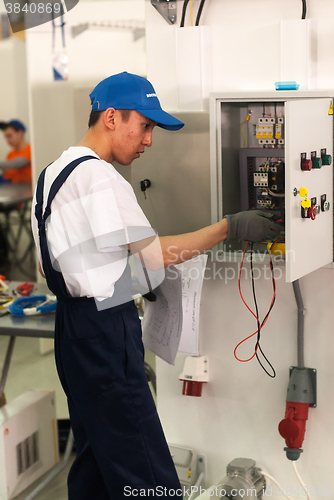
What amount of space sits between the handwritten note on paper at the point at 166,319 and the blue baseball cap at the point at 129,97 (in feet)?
1.68

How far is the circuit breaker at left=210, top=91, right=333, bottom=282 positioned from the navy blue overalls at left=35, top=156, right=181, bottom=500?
0.50m

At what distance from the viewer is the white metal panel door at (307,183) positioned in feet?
4.65

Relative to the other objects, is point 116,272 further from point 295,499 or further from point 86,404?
point 295,499

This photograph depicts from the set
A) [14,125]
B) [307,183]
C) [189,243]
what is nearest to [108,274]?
[189,243]

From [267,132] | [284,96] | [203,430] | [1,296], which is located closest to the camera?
[284,96]

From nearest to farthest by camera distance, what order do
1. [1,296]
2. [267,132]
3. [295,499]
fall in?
[267,132] < [295,499] < [1,296]

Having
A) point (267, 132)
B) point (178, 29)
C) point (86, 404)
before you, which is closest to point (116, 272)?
point (86, 404)

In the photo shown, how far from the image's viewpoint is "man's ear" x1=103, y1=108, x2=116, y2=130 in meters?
1.53

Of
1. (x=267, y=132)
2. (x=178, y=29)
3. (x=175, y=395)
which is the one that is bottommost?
(x=175, y=395)

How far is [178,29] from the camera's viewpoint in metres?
1.85

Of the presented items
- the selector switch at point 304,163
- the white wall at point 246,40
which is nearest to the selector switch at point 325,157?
the selector switch at point 304,163

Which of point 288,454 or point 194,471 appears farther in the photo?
point 194,471

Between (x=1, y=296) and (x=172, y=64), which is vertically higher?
(x=172, y=64)

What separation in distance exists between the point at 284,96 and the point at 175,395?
121 cm
